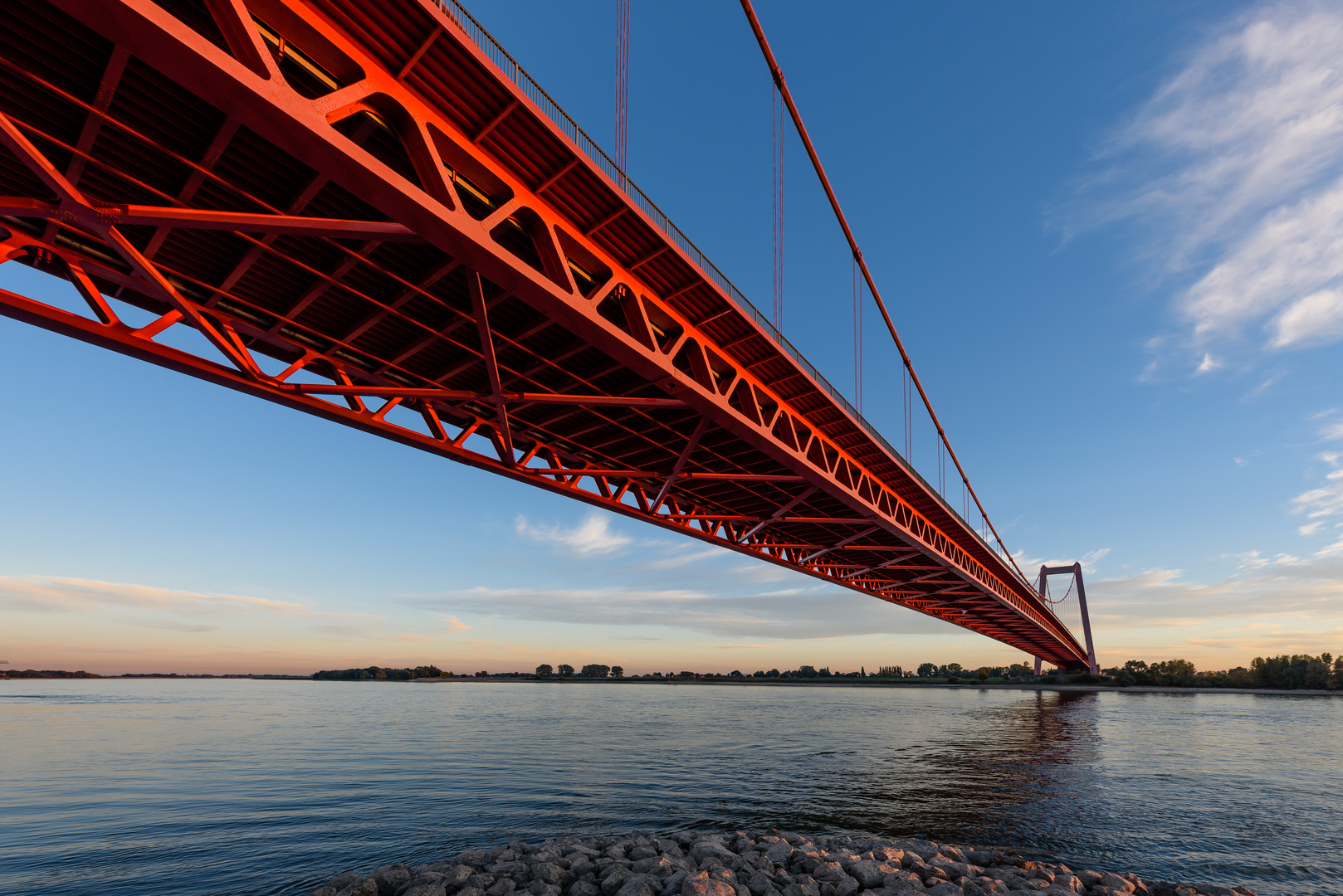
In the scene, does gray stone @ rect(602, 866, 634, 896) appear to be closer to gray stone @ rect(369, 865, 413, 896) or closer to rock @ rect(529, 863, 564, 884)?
rock @ rect(529, 863, 564, 884)

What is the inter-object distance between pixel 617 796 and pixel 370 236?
14.1m

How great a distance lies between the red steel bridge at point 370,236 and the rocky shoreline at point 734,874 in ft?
27.9

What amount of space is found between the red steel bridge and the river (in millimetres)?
8889

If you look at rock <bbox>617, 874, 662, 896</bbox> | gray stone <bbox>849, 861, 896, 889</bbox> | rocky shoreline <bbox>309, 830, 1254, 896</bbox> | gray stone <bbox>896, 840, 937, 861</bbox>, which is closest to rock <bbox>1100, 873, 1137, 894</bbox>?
rocky shoreline <bbox>309, 830, 1254, 896</bbox>

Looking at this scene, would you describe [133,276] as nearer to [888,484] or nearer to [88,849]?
[88,849]

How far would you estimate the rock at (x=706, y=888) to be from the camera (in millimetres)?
8047

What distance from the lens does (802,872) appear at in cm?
967

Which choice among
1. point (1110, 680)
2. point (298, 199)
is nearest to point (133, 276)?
point (298, 199)

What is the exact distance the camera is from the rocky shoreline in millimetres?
8594

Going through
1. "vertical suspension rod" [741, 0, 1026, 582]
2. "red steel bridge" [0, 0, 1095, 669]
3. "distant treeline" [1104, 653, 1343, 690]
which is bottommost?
"distant treeline" [1104, 653, 1343, 690]

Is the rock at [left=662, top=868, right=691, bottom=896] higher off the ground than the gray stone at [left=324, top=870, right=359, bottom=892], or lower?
higher

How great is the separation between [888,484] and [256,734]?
33836mm

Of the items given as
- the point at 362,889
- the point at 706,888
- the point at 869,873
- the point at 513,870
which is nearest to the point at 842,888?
the point at 869,873

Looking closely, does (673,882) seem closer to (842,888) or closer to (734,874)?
(734,874)
